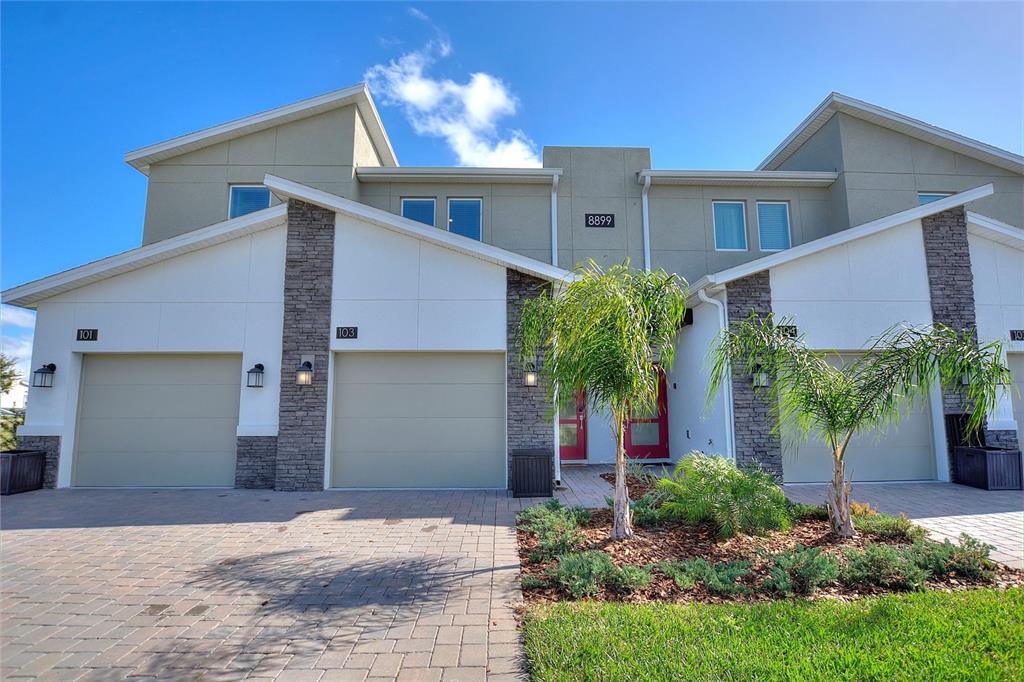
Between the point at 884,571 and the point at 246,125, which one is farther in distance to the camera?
the point at 246,125

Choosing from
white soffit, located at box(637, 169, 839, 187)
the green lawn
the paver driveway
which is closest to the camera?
the green lawn

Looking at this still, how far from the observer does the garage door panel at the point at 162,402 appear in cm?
880

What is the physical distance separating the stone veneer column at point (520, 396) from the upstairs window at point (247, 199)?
7.66m

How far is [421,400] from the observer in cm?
878

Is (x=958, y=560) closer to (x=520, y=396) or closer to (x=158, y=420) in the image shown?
(x=520, y=396)

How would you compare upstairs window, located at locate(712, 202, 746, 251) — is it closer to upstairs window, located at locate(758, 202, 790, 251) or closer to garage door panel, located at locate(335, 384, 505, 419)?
upstairs window, located at locate(758, 202, 790, 251)

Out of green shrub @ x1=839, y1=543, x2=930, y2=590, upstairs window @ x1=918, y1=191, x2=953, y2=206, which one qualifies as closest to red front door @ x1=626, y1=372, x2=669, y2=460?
green shrub @ x1=839, y1=543, x2=930, y2=590

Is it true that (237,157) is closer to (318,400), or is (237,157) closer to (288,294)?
(288,294)

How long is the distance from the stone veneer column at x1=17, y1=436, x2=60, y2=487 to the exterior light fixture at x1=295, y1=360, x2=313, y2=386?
4.56 meters

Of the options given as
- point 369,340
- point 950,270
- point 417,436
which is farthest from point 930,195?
point 369,340

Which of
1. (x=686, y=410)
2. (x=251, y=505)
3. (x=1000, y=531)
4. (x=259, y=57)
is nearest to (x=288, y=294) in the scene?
(x=251, y=505)

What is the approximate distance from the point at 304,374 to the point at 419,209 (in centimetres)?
588

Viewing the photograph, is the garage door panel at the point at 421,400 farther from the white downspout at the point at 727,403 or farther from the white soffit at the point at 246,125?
the white soffit at the point at 246,125

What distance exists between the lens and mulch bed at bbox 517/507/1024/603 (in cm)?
404
